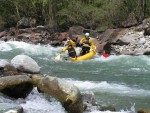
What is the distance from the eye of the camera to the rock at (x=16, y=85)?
26.8 ft

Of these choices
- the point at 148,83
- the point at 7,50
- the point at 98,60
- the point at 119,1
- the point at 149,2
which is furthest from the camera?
the point at 149,2

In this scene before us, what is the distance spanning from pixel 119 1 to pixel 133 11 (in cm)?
118

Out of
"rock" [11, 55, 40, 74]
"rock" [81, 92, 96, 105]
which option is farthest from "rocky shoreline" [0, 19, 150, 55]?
"rock" [81, 92, 96, 105]

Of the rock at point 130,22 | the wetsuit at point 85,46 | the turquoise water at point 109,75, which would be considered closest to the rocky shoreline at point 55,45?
the rock at point 130,22

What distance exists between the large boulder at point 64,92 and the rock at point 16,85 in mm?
444

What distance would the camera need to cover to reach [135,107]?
28.7ft

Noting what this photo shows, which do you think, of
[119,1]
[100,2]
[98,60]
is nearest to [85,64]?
[98,60]

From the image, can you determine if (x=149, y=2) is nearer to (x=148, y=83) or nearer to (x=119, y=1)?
(x=119, y=1)

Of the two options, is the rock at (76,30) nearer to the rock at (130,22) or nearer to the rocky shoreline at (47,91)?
the rock at (130,22)

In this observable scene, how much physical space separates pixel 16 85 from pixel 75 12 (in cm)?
2105

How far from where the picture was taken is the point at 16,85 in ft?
26.8

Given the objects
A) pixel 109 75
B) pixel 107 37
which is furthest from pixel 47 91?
pixel 107 37

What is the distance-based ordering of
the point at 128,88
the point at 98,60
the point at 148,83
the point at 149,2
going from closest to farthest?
the point at 128,88 → the point at 148,83 → the point at 98,60 → the point at 149,2

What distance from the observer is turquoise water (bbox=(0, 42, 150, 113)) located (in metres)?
9.40
